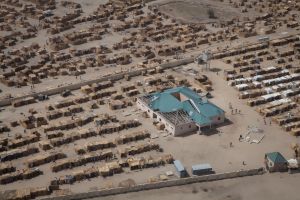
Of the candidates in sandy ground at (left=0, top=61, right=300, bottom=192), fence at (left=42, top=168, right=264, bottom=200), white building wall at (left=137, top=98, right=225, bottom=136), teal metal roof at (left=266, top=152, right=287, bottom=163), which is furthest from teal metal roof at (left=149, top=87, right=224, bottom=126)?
teal metal roof at (left=266, top=152, right=287, bottom=163)

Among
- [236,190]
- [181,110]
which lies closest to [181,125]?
[181,110]

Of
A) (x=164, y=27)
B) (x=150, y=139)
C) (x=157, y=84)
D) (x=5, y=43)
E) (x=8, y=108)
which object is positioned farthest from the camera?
(x=164, y=27)

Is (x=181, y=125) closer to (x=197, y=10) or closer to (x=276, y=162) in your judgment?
(x=276, y=162)

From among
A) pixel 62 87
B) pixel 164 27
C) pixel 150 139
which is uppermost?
pixel 164 27

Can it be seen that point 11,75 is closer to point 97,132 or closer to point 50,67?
point 50,67

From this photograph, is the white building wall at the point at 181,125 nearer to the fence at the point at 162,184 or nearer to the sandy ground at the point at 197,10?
the fence at the point at 162,184

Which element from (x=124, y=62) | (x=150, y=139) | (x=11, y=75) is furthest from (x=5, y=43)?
(x=150, y=139)

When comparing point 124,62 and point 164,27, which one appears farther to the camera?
point 164,27

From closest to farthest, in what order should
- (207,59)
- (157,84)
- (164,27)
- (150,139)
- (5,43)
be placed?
(150,139) → (157,84) → (207,59) → (5,43) → (164,27)
